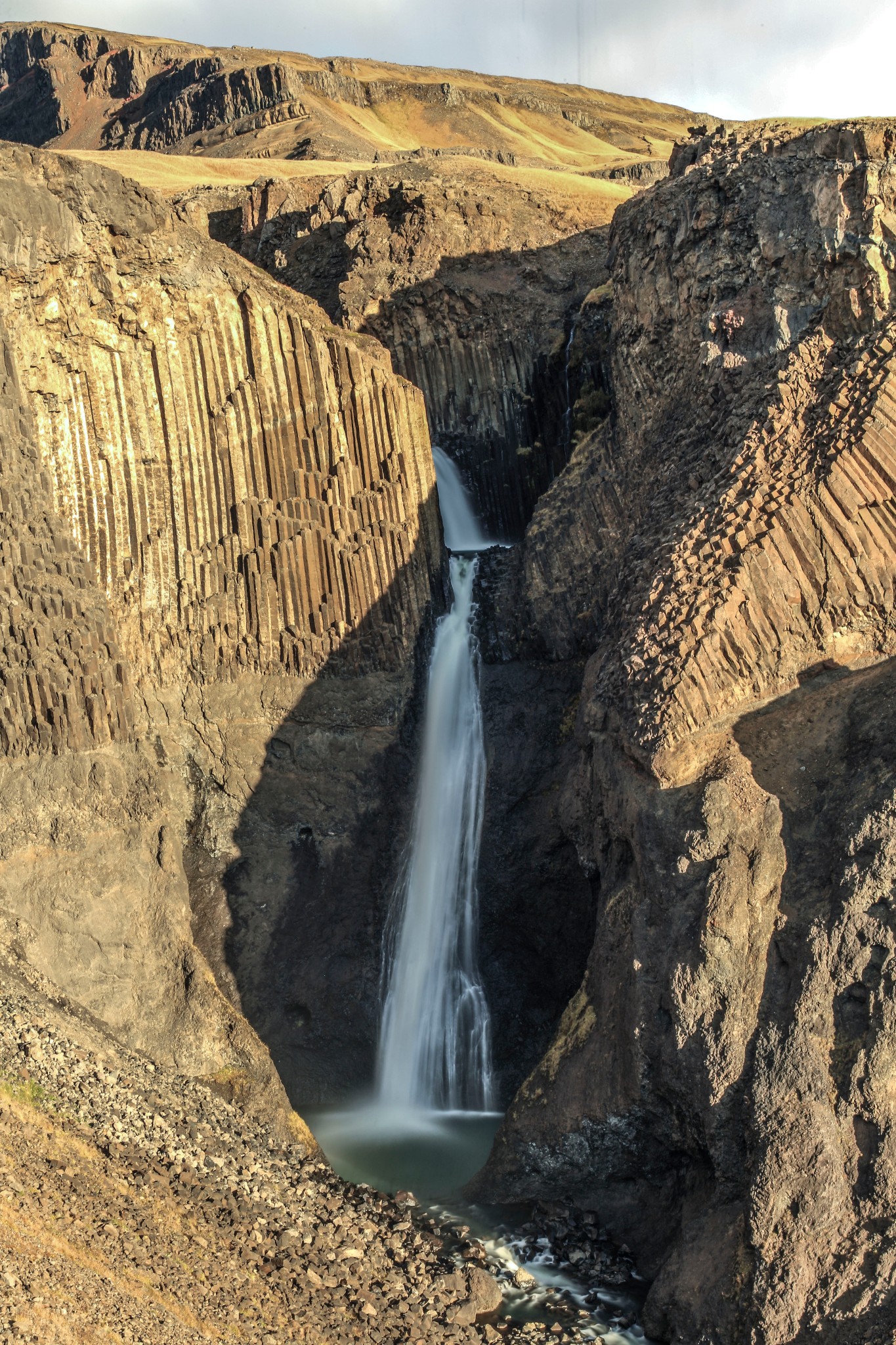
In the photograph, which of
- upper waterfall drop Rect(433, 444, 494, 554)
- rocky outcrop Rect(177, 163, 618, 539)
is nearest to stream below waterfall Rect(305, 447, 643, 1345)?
upper waterfall drop Rect(433, 444, 494, 554)

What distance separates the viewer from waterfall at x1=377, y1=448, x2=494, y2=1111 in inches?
754

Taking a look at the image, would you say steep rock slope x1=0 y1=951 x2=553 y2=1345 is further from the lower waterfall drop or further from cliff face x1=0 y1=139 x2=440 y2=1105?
the lower waterfall drop

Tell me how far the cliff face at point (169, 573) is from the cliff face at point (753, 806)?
5.13m

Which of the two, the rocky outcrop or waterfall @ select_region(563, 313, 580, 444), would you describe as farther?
the rocky outcrop

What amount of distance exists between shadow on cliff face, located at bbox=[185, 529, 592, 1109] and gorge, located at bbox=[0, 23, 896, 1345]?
70 mm

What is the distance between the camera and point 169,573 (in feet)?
69.0

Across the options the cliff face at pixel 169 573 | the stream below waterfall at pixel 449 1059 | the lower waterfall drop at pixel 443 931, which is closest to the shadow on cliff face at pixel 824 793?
the stream below waterfall at pixel 449 1059

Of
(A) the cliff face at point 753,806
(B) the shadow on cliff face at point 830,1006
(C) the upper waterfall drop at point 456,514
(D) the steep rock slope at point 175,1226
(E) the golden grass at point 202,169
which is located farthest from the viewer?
(E) the golden grass at point 202,169

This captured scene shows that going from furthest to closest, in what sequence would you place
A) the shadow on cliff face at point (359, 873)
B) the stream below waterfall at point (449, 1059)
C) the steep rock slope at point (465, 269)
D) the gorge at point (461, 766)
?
the steep rock slope at point (465, 269)
the shadow on cliff face at point (359, 873)
the stream below waterfall at point (449, 1059)
the gorge at point (461, 766)

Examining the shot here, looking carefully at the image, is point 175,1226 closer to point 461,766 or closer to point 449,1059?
point 449,1059

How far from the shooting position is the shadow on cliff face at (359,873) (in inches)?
771

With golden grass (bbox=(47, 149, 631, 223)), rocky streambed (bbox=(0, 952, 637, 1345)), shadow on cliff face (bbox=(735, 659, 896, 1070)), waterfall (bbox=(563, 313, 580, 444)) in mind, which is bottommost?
rocky streambed (bbox=(0, 952, 637, 1345))

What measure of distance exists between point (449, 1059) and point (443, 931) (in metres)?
2.00

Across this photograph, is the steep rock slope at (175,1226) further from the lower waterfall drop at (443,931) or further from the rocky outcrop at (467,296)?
the rocky outcrop at (467,296)
